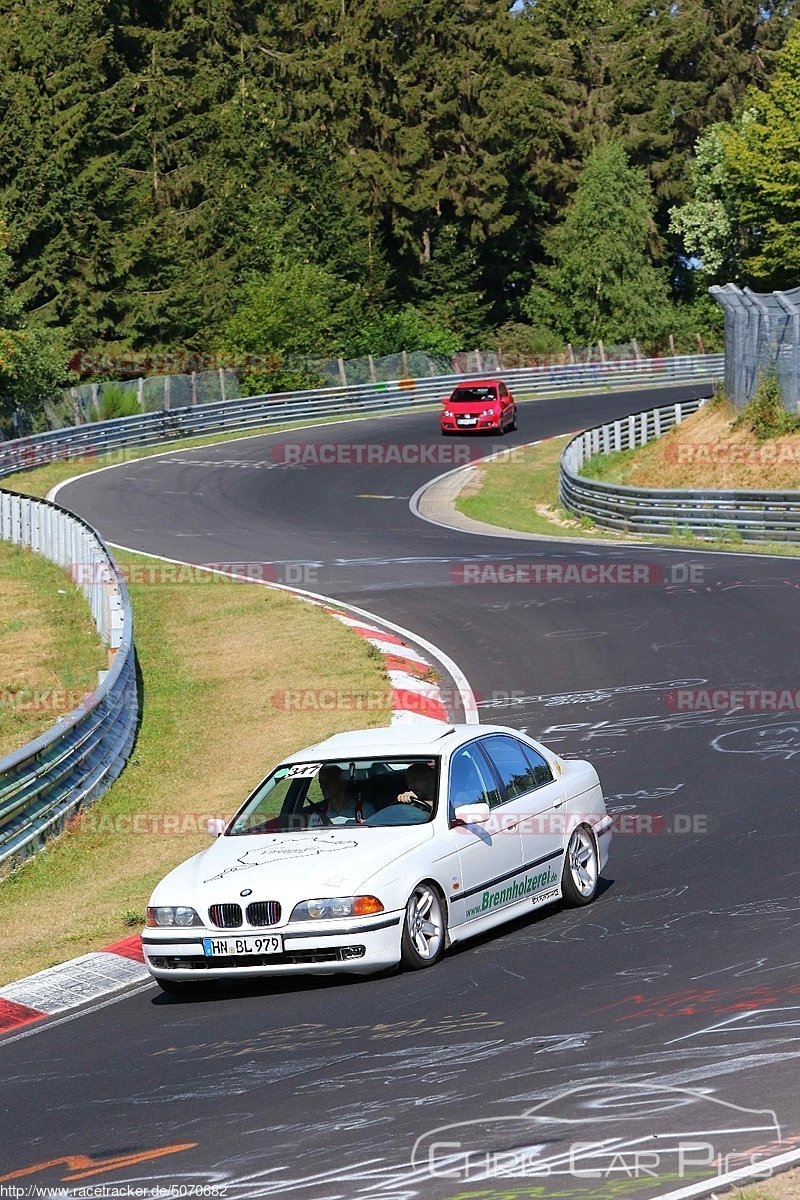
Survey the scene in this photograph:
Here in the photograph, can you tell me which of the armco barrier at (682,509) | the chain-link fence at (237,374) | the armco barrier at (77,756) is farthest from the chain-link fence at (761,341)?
the chain-link fence at (237,374)

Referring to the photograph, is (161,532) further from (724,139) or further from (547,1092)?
(724,139)

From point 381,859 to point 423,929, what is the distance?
19.8 inches

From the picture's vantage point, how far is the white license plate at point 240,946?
943 centimetres

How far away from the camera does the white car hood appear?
9.49 metres

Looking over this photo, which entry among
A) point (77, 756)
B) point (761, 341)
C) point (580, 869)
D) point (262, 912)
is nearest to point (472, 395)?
point (761, 341)

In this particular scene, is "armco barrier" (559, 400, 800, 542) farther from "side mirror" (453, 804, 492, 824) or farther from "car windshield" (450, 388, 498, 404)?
"side mirror" (453, 804, 492, 824)

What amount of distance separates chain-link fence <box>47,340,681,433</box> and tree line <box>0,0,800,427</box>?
282 cm

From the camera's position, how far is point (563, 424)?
57.1 m

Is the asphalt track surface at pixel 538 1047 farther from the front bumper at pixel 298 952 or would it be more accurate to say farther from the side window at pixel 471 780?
the side window at pixel 471 780

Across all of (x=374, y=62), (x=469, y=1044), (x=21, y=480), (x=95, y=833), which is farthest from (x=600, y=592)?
(x=374, y=62)

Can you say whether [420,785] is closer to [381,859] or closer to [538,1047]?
[381,859]

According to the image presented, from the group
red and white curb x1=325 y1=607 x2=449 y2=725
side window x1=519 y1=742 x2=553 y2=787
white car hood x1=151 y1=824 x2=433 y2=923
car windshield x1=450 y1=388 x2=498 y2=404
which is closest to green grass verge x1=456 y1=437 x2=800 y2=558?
car windshield x1=450 y1=388 x2=498 y2=404

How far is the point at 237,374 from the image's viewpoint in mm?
61188

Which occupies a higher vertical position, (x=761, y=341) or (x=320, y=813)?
(x=761, y=341)
